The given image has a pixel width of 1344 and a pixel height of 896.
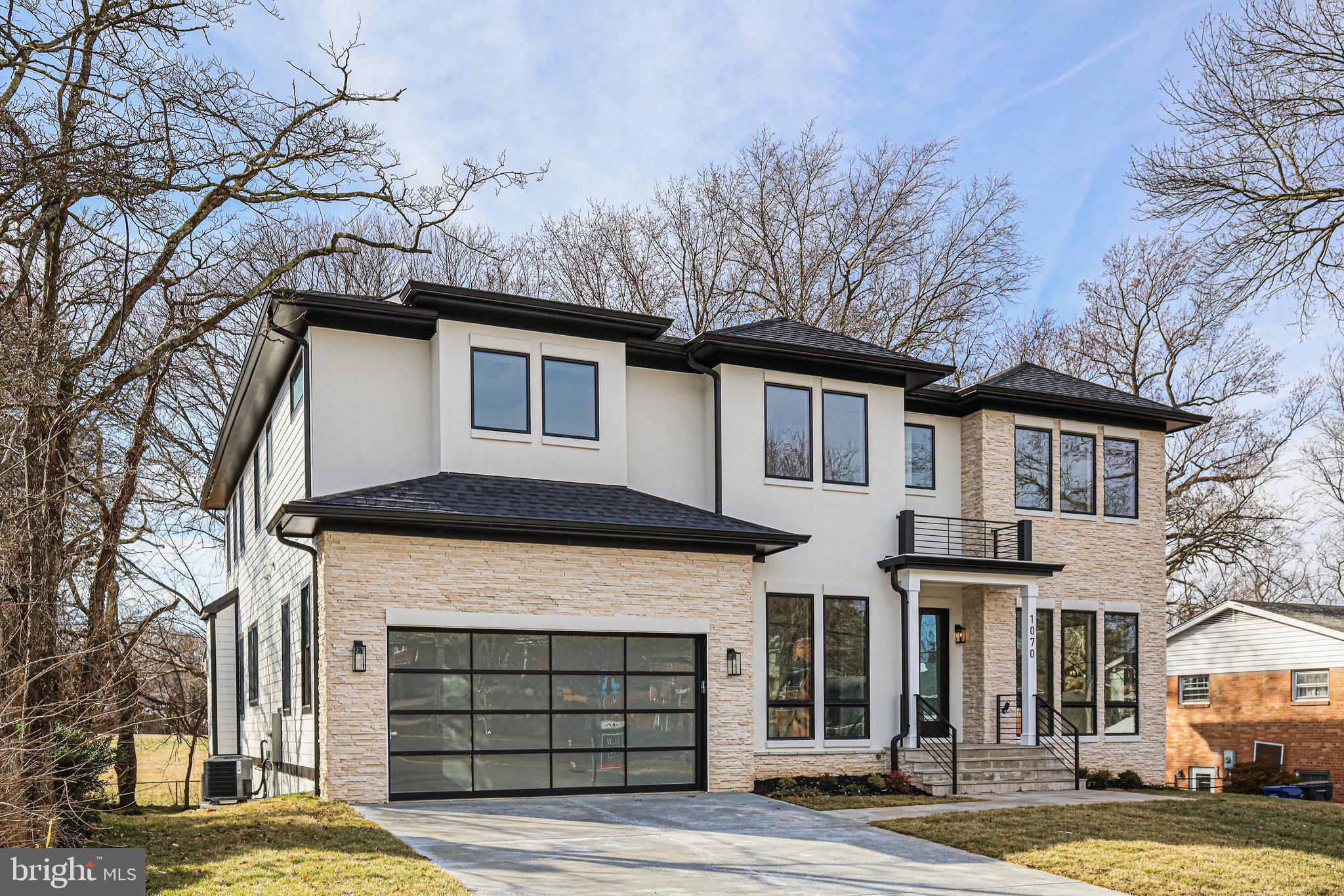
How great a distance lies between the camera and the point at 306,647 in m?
15.1

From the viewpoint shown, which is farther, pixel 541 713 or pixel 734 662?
pixel 734 662

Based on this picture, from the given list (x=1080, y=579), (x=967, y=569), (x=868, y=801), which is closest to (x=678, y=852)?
(x=868, y=801)

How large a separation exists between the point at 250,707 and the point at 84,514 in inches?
396

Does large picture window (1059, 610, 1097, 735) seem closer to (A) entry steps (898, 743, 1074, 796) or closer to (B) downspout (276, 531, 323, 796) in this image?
(A) entry steps (898, 743, 1074, 796)

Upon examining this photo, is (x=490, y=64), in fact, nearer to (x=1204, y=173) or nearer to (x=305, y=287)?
(x=1204, y=173)

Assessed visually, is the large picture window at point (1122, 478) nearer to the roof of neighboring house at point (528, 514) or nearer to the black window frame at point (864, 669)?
the black window frame at point (864, 669)

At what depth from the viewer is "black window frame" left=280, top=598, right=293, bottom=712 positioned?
639 inches

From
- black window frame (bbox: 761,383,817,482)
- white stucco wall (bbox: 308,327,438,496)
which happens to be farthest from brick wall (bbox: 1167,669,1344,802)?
white stucco wall (bbox: 308,327,438,496)

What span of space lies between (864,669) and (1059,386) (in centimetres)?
675

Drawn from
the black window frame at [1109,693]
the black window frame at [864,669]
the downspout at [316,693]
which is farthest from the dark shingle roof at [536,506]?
the black window frame at [1109,693]

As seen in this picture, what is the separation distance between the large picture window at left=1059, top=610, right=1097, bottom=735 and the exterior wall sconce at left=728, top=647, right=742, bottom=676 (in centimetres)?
681

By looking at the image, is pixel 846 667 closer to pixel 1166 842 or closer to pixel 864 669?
pixel 864 669

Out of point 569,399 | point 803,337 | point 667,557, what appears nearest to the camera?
point 667,557

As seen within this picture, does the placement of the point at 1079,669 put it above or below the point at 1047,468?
below
